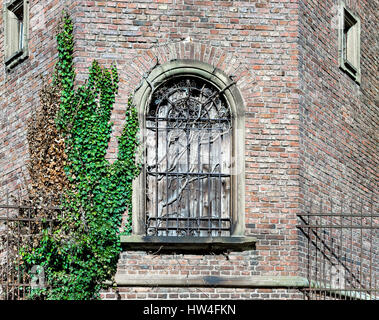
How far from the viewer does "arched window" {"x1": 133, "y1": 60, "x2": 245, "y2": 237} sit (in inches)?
586

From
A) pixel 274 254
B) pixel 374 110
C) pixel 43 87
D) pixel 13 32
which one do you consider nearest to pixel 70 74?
pixel 43 87

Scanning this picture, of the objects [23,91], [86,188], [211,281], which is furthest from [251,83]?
[23,91]

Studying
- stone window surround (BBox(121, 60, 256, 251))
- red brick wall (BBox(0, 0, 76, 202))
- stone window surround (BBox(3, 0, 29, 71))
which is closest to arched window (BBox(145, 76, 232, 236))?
stone window surround (BBox(121, 60, 256, 251))

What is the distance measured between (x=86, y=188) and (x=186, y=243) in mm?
1641

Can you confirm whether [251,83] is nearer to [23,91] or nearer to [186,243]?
[186,243]

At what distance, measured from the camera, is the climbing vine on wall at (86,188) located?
→ 1435cm

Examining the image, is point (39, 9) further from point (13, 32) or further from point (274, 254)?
point (274, 254)

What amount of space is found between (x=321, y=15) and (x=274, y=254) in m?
4.06

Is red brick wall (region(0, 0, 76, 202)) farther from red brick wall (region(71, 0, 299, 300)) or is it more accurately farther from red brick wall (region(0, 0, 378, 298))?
red brick wall (region(71, 0, 299, 300))

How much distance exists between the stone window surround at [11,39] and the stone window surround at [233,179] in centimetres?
240

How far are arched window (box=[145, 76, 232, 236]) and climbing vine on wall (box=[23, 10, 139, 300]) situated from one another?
44 cm

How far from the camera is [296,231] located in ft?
48.6

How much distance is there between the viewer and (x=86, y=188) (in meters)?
14.6
